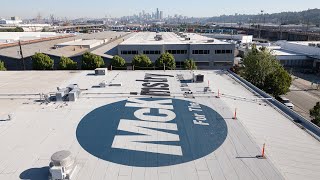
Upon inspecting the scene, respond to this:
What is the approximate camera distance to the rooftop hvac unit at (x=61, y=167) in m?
16.6

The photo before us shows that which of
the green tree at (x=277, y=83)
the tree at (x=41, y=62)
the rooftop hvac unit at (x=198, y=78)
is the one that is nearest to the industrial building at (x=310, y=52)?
the green tree at (x=277, y=83)

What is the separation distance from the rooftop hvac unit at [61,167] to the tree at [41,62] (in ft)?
167

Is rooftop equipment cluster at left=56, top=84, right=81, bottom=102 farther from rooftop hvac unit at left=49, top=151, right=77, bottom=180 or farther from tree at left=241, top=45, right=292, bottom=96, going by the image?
tree at left=241, top=45, right=292, bottom=96

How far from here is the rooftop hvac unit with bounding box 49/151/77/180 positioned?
54.4ft

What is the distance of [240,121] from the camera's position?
26.7m

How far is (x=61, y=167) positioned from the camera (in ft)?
54.8

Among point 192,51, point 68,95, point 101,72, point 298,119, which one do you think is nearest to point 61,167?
point 68,95

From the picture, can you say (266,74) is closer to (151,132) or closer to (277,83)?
(277,83)

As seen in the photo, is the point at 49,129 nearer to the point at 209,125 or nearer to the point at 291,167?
the point at 209,125

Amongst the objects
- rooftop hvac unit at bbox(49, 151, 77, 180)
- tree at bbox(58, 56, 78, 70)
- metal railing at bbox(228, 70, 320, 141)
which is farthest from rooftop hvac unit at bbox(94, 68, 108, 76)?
rooftop hvac unit at bbox(49, 151, 77, 180)

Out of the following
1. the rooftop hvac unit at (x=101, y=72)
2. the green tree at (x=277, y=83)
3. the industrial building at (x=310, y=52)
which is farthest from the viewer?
the industrial building at (x=310, y=52)

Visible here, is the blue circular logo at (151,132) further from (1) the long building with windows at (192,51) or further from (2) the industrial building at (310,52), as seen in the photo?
(2) the industrial building at (310,52)

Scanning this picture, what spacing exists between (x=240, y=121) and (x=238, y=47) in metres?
97.7

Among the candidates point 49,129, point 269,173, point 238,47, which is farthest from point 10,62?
point 238,47
